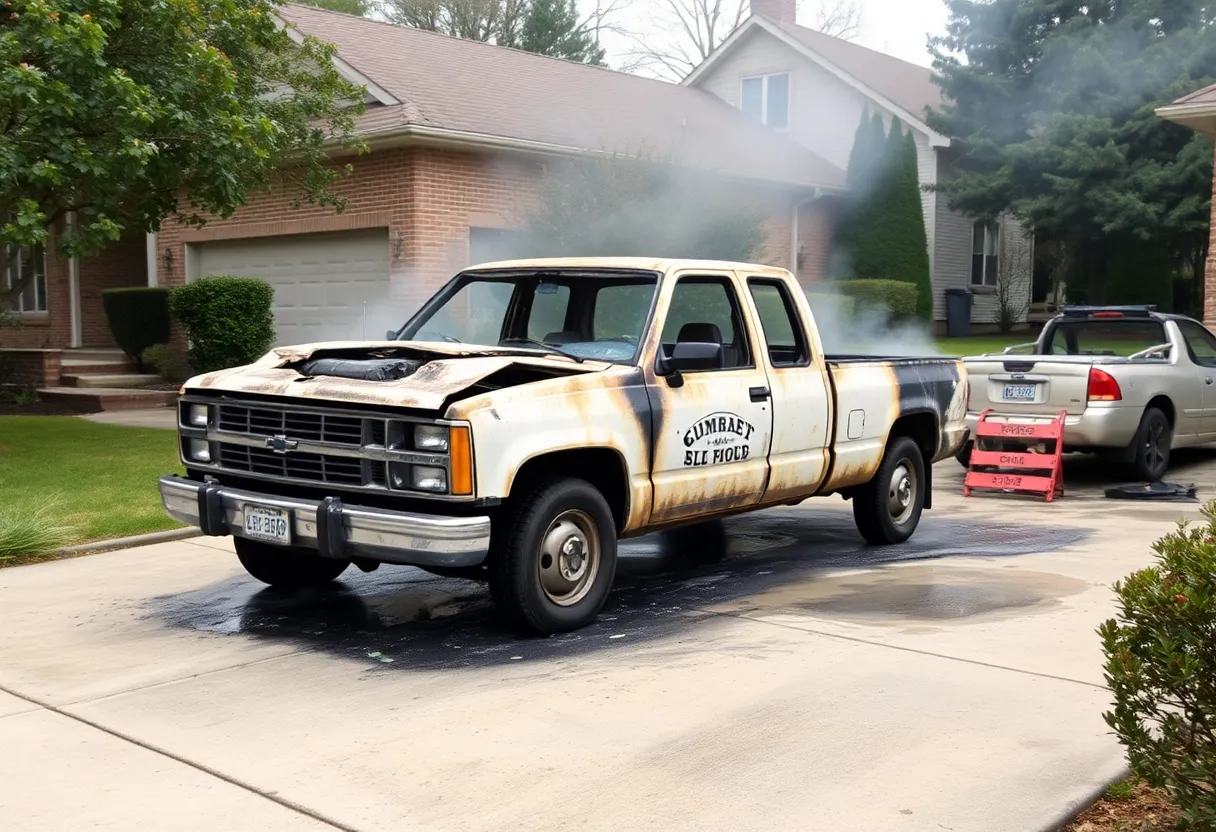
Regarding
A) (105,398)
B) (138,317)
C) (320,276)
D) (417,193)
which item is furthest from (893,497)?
(138,317)

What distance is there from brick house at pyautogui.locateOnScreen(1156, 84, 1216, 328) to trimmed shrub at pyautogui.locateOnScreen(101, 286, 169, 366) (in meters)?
14.8

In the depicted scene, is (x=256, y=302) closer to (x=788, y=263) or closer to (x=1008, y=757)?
(x=788, y=263)

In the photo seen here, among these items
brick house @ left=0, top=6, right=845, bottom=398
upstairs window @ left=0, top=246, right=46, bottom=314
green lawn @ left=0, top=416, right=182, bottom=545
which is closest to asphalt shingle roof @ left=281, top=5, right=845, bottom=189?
brick house @ left=0, top=6, right=845, bottom=398

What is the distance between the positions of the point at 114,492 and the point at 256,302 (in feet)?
26.6

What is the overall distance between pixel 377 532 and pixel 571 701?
3.90 feet

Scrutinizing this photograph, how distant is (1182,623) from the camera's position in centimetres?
333

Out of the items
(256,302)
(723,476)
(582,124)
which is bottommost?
(723,476)

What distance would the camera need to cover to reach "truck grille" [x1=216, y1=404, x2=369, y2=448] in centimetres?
577

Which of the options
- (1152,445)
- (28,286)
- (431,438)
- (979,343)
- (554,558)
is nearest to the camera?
(431,438)

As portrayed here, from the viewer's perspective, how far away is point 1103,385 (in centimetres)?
1081

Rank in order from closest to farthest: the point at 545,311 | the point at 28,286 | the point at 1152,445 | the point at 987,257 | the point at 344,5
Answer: the point at 545,311
the point at 1152,445
the point at 28,286
the point at 987,257
the point at 344,5

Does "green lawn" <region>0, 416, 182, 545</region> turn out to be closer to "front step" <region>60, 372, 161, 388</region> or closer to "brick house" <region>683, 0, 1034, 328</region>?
"front step" <region>60, 372, 161, 388</region>

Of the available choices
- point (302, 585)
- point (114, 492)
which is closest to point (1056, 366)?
point (302, 585)

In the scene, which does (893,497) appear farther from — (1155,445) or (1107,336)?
(1107,336)
